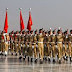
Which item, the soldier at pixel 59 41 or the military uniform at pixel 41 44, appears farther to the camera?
the soldier at pixel 59 41

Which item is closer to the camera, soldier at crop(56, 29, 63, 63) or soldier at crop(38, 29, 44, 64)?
soldier at crop(38, 29, 44, 64)

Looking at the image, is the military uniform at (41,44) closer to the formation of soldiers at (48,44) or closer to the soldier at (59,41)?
the formation of soldiers at (48,44)

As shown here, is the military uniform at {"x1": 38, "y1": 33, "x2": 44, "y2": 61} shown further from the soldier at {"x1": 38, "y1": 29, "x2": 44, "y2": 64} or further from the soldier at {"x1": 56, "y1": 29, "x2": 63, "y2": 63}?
the soldier at {"x1": 56, "y1": 29, "x2": 63, "y2": 63}

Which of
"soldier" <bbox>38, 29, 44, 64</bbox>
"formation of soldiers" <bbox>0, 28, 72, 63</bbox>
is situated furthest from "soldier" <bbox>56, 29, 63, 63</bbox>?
"soldier" <bbox>38, 29, 44, 64</bbox>

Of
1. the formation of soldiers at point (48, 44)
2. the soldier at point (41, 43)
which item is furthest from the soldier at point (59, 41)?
the soldier at point (41, 43)

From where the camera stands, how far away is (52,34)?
18.4 meters

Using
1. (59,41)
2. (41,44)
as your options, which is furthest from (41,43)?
(59,41)

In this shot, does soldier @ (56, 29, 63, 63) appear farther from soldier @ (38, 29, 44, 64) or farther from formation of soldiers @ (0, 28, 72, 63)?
soldier @ (38, 29, 44, 64)

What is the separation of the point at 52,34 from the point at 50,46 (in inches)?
35.1

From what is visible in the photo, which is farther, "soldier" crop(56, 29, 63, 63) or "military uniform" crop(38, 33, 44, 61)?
"soldier" crop(56, 29, 63, 63)

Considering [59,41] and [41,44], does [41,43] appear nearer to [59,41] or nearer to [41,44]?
[41,44]

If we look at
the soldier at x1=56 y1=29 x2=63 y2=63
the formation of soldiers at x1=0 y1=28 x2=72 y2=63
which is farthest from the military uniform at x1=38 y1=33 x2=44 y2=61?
the soldier at x1=56 y1=29 x2=63 y2=63

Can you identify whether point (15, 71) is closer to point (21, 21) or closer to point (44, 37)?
point (44, 37)

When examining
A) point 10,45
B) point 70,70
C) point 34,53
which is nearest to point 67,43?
point 34,53
